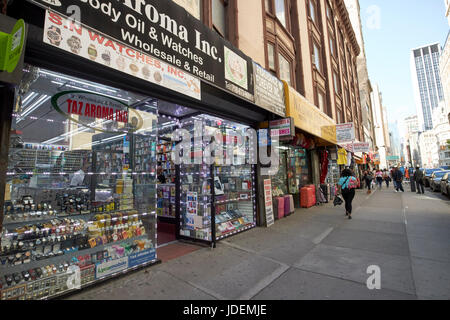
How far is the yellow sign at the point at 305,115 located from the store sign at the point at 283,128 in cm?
47

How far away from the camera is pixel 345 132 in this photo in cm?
1314

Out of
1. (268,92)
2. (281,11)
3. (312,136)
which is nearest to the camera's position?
(268,92)

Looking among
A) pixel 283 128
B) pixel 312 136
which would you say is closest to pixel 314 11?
pixel 312 136

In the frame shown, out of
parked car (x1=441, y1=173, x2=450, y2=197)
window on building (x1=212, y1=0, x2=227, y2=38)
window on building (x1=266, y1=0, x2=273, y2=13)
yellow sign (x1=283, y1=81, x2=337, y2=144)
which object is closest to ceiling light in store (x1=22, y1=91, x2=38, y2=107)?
window on building (x1=212, y1=0, x2=227, y2=38)

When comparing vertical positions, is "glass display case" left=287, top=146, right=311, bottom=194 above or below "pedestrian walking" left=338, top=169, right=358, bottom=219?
above

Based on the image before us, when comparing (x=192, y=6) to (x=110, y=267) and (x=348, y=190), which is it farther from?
(x=348, y=190)

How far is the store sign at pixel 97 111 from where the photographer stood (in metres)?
3.67

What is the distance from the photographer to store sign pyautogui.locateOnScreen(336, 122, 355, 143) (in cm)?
1285

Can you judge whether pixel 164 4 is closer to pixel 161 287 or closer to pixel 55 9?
pixel 55 9

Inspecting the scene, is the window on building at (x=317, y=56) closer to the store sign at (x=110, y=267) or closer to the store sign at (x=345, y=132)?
the store sign at (x=345, y=132)

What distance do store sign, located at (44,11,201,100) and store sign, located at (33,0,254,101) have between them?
8 centimetres

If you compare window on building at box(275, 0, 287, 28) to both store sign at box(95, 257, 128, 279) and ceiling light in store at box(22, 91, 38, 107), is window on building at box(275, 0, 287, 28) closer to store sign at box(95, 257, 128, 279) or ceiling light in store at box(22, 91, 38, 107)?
ceiling light in store at box(22, 91, 38, 107)

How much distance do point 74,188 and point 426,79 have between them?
A: 774 feet

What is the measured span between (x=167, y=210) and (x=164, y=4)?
5.79 meters
